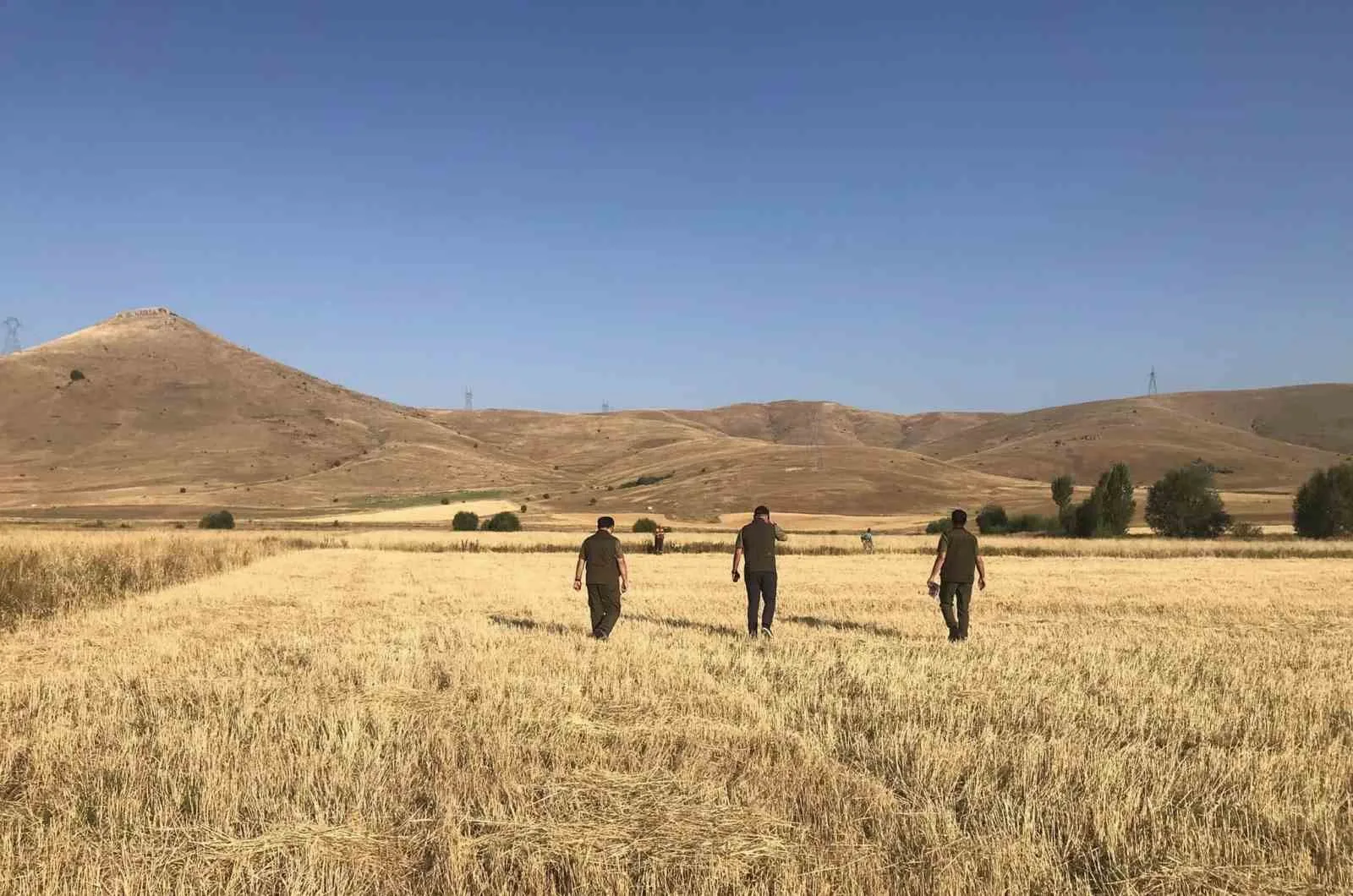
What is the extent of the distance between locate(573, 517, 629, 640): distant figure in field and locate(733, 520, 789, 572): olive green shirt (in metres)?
2.17

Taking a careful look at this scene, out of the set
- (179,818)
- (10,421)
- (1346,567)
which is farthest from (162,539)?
(10,421)

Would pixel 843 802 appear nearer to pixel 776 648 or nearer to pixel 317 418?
pixel 776 648

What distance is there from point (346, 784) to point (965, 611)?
11.1 meters

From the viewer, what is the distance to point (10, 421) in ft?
426

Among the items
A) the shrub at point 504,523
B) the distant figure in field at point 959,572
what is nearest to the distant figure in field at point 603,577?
the distant figure in field at point 959,572

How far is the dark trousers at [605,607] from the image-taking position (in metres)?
14.2

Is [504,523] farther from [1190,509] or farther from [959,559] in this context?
[959,559]

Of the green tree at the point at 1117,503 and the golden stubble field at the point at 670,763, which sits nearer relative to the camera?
the golden stubble field at the point at 670,763

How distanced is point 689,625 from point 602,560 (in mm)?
3300

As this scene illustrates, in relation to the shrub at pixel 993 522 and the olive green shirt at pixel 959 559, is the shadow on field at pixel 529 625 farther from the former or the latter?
the shrub at pixel 993 522

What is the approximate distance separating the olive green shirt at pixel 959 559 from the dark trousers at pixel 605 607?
5591 mm

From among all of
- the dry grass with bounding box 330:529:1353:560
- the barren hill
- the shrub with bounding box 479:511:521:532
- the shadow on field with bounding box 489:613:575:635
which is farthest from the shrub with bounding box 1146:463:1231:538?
the shadow on field with bounding box 489:613:575:635

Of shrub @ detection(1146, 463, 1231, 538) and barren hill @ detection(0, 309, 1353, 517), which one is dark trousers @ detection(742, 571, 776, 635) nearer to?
shrub @ detection(1146, 463, 1231, 538)

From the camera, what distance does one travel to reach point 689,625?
16969mm
